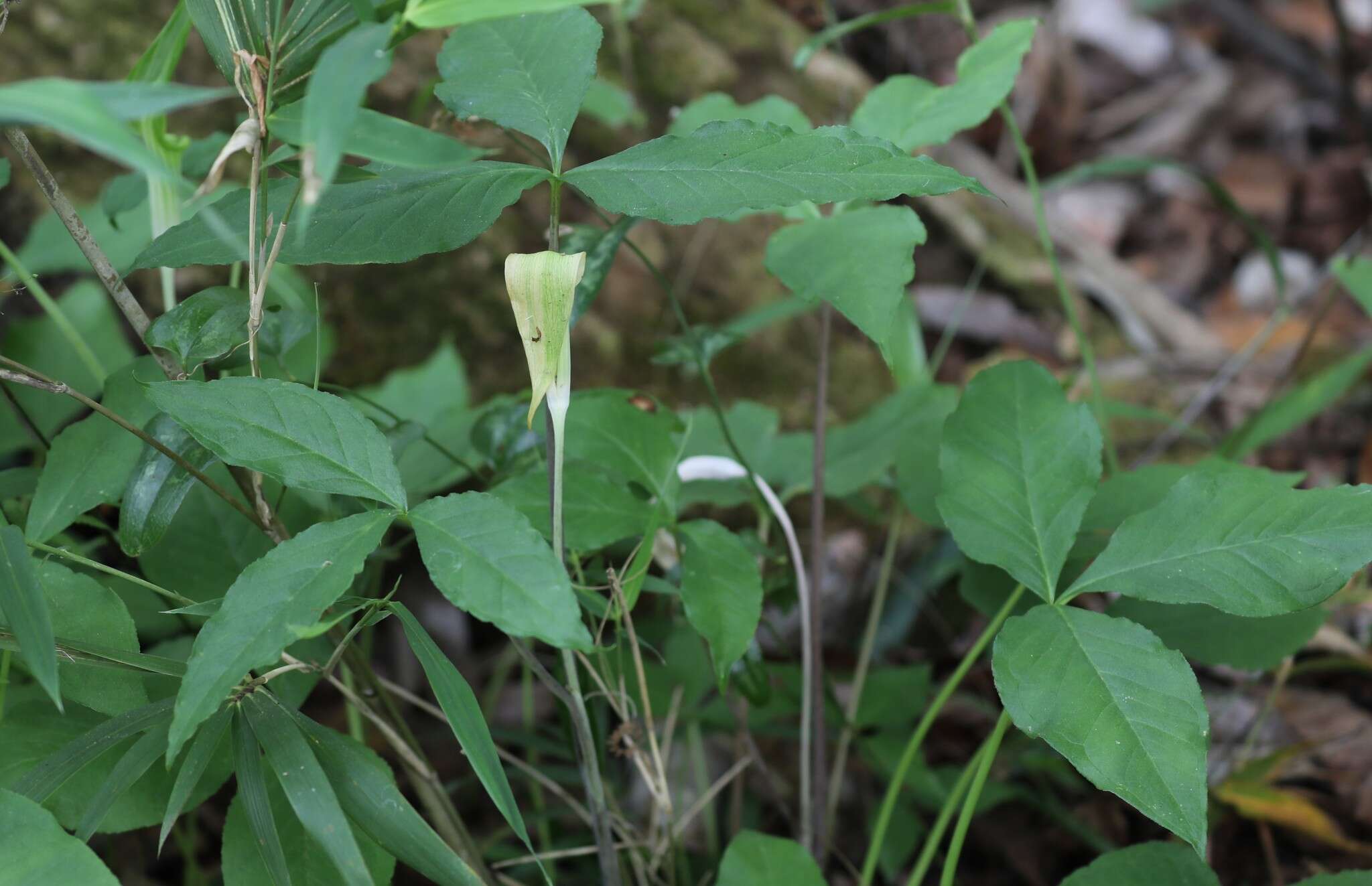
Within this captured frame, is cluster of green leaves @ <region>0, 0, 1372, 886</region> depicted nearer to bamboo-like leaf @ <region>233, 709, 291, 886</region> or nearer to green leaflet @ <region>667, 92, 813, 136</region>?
bamboo-like leaf @ <region>233, 709, 291, 886</region>

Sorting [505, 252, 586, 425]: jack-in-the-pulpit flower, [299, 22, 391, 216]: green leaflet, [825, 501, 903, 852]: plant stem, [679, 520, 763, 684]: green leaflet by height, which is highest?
[299, 22, 391, 216]: green leaflet

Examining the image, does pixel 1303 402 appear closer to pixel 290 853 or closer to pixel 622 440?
pixel 622 440

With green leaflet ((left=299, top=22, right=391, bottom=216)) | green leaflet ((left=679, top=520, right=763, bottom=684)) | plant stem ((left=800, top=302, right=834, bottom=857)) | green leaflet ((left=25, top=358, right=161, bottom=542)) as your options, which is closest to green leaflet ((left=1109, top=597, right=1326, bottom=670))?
plant stem ((left=800, top=302, right=834, bottom=857))

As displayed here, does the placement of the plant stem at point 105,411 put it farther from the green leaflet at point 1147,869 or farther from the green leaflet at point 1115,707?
the green leaflet at point 1147,869

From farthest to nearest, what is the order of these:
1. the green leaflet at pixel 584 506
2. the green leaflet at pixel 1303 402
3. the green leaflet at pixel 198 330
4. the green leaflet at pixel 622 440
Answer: the green leaflet at pixel 1303 402, the green leaflet at pixel 622 440, the green leaflet at pixel 584 506, the green leaflet at pixel 198 330

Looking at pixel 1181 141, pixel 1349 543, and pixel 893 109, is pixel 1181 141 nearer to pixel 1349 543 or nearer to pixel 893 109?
pixel 893 109

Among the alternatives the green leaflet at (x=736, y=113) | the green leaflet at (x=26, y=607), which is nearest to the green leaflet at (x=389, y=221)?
the green leaflet at (x=26, y=607)
